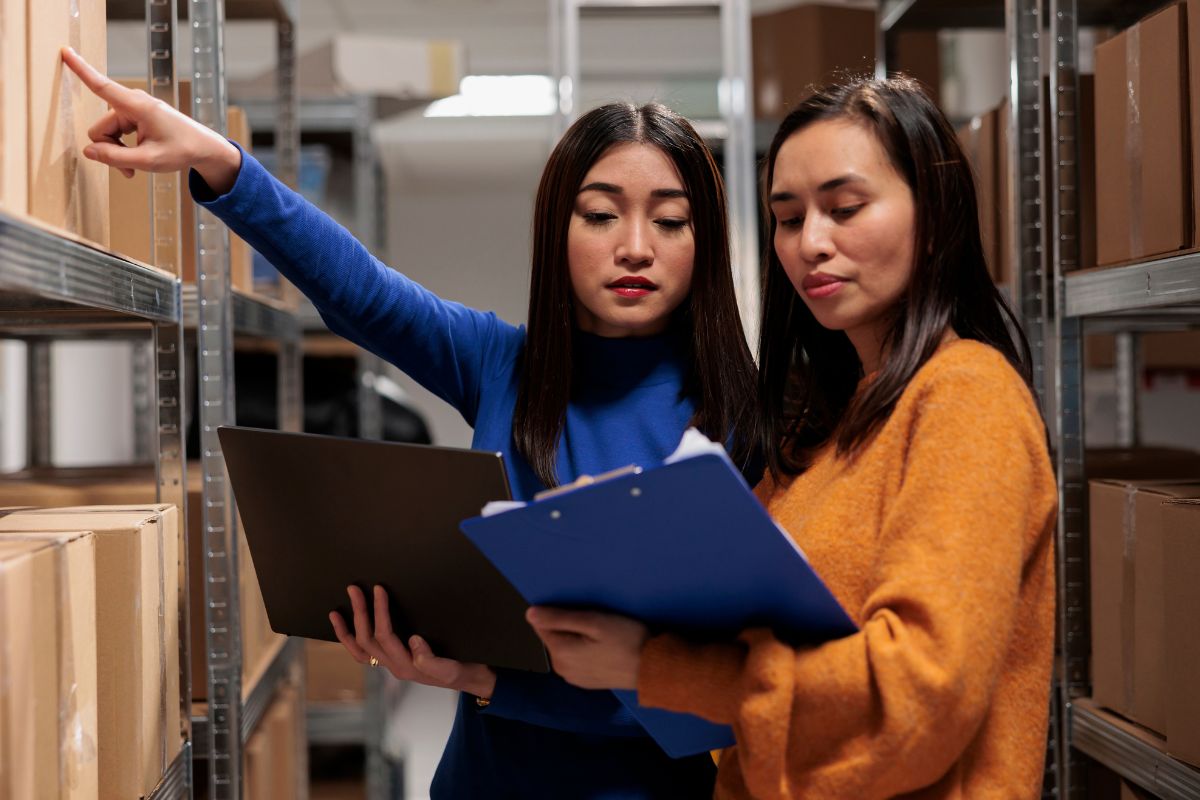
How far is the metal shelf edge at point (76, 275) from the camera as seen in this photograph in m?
0.88

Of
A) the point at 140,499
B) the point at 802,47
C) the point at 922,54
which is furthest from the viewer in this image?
the point at 802,47

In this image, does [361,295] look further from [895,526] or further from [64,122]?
[895,526]

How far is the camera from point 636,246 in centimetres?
126

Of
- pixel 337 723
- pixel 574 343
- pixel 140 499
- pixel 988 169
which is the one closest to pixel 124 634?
pixel 140 499

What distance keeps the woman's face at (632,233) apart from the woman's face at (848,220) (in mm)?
273

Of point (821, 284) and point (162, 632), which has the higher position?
point (821, 284)

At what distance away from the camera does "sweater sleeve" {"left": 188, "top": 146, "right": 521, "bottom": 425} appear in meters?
1.20

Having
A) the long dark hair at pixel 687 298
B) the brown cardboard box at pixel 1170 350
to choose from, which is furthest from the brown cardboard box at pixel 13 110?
the brown cardboard box at pixel 1170 350

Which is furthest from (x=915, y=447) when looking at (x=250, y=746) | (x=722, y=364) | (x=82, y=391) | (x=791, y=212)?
(x=82, y=391)

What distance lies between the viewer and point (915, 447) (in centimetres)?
89

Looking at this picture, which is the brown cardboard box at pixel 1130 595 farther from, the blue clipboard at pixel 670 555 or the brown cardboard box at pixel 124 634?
the brown cardboard box at pixel 124 634

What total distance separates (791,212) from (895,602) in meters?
0.38

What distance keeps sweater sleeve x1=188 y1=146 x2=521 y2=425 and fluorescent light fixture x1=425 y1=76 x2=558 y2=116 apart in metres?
4.42

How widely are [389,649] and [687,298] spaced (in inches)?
20.8
